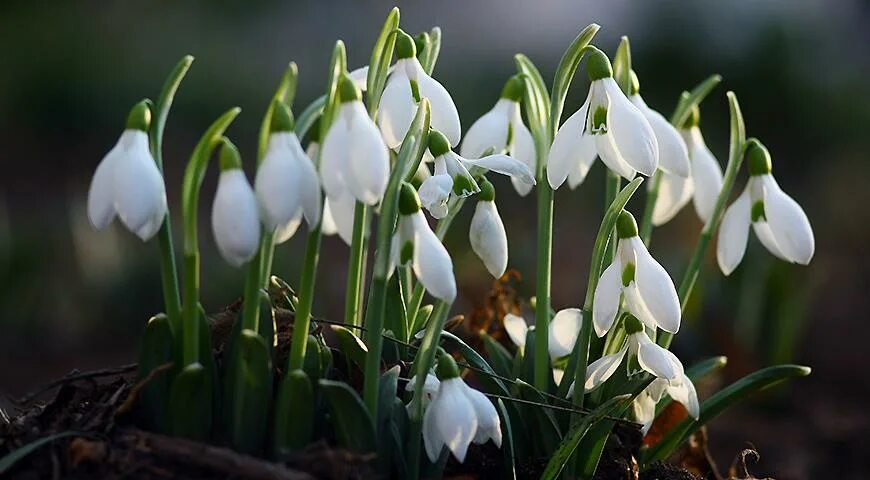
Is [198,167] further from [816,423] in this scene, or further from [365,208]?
[816,423]

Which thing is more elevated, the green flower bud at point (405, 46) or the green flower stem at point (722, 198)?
the green flower bud at point (405, 46)

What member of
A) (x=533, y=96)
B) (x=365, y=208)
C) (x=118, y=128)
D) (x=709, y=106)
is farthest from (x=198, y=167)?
(x=118, y=128)

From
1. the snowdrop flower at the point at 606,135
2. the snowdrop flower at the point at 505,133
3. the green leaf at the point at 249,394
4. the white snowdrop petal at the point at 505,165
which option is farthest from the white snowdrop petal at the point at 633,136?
the green leaf at the point at 249,394

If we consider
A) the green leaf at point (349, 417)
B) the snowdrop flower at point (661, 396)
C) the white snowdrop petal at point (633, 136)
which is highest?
the white snowdrop petal at point (633, 136)

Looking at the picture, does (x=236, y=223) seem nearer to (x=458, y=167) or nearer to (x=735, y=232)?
(x=458, y=167)

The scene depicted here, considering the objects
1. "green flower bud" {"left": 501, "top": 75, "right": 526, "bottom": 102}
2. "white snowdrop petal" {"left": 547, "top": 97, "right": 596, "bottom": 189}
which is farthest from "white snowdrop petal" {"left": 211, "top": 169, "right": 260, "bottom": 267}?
"green flower bud" {"left": 501, "top": 75, "right": 526, "bottom": 102}

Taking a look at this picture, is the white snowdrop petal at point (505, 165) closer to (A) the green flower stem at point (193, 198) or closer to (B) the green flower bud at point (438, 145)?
(B) the green flower bud at point (438, 145)

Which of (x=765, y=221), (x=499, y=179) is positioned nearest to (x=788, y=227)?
(x=765, y=221)
